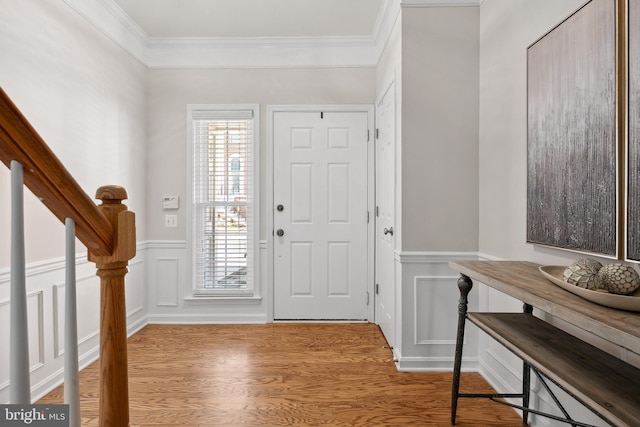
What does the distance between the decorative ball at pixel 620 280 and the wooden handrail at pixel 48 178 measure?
4.42 feet

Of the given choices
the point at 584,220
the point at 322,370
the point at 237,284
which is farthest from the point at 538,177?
the point at 237,284

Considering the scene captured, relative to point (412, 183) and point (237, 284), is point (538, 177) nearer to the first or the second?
point (412, 183)

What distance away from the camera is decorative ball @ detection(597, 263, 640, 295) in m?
1.06

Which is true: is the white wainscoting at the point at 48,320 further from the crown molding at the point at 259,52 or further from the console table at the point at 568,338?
the console table at the point at 568,338

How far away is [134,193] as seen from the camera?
334 cm

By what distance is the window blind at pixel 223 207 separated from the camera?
3.58 m

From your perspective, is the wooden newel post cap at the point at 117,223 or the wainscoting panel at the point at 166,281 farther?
the wainscoting panel at the point at 166,281

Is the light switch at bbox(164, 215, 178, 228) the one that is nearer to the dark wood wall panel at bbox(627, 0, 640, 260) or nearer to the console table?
the console table

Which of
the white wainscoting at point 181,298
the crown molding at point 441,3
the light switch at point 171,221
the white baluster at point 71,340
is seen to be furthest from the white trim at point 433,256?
the light switch at point 171,221

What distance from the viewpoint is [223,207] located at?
3.60m

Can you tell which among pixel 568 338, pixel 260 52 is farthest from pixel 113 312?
pixel 260 52

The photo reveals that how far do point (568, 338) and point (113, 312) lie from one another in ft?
5.29

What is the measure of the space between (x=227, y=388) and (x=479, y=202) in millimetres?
2053

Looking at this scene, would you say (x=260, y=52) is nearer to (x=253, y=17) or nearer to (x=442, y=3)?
(x=253, y=17)
